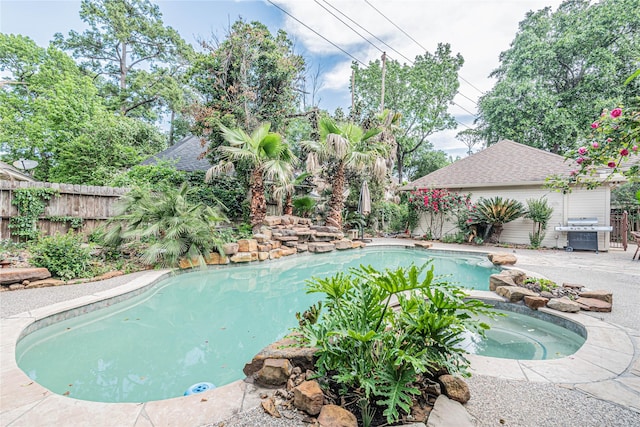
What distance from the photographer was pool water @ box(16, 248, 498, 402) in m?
2.35

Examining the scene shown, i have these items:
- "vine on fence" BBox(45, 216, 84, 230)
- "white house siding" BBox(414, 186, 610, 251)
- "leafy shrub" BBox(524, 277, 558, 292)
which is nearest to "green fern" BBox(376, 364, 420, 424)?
"leafy shrub" BBox(524, 277, 558, 292)

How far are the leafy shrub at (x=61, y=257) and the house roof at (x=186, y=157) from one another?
22.0ft

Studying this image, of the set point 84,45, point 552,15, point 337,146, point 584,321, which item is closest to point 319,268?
point 337,146

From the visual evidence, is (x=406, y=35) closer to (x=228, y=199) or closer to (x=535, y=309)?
(x=228, y=199)

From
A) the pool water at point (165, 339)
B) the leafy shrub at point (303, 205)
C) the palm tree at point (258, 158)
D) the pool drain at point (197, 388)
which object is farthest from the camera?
the leafy shrub at point (303, 205)

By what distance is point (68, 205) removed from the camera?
6887 millimetres

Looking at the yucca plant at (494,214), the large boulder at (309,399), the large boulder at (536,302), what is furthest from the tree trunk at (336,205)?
the large boulder at (309,399)

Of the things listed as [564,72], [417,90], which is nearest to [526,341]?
[564,72]

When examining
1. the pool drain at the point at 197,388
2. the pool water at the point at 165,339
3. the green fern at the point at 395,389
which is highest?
the green fern at the point at 395,389

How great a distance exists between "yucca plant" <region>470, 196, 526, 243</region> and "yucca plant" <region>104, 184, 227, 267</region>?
9249 mm

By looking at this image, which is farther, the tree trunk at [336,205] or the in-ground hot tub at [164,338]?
the tree trunk at [336,205]

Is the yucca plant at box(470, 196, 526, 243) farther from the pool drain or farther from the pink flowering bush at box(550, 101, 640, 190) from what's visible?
the pool drain

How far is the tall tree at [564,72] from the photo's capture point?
41.1 ft

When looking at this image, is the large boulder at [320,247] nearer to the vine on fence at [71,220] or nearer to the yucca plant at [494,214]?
the yucca plant at [494,214]
